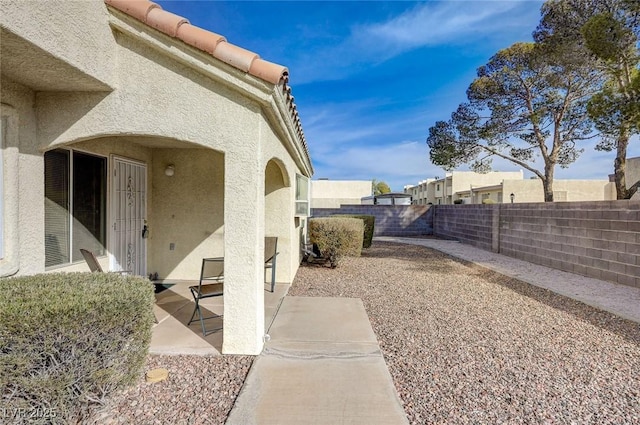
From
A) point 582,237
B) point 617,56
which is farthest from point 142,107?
point 617,56

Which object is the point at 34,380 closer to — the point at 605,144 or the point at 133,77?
the point at 133,77

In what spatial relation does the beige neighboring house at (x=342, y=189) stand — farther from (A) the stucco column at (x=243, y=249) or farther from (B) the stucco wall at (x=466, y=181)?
(A) the stucco column at (x=243, y=249)

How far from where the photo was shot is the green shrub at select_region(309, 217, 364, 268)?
10109mm

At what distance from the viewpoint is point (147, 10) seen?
390 centimetres

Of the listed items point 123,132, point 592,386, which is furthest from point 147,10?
point 592,386

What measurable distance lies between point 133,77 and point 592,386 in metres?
6.55

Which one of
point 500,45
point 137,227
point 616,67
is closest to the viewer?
point 137,227

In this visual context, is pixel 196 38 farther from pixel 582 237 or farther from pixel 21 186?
pixel 582 237

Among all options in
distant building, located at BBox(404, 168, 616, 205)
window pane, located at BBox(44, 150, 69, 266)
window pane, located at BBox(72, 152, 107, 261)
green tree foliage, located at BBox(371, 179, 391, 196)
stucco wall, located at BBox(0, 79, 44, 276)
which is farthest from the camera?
green tree foliage, located at BBox(371, 179, 391, 196)

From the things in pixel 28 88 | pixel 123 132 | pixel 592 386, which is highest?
pixel 28 88

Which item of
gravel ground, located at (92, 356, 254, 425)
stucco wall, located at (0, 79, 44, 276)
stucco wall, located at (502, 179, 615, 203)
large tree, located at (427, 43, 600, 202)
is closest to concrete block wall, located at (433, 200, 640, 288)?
large tree, located at (427, 43, 600, 202)

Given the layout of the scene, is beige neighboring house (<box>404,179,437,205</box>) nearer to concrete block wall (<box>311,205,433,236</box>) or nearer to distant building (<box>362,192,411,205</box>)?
distant building (<box>362,192,411,205</box>)

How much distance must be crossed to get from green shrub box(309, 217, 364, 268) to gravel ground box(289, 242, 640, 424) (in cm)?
152

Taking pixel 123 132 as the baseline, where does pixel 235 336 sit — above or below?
below
